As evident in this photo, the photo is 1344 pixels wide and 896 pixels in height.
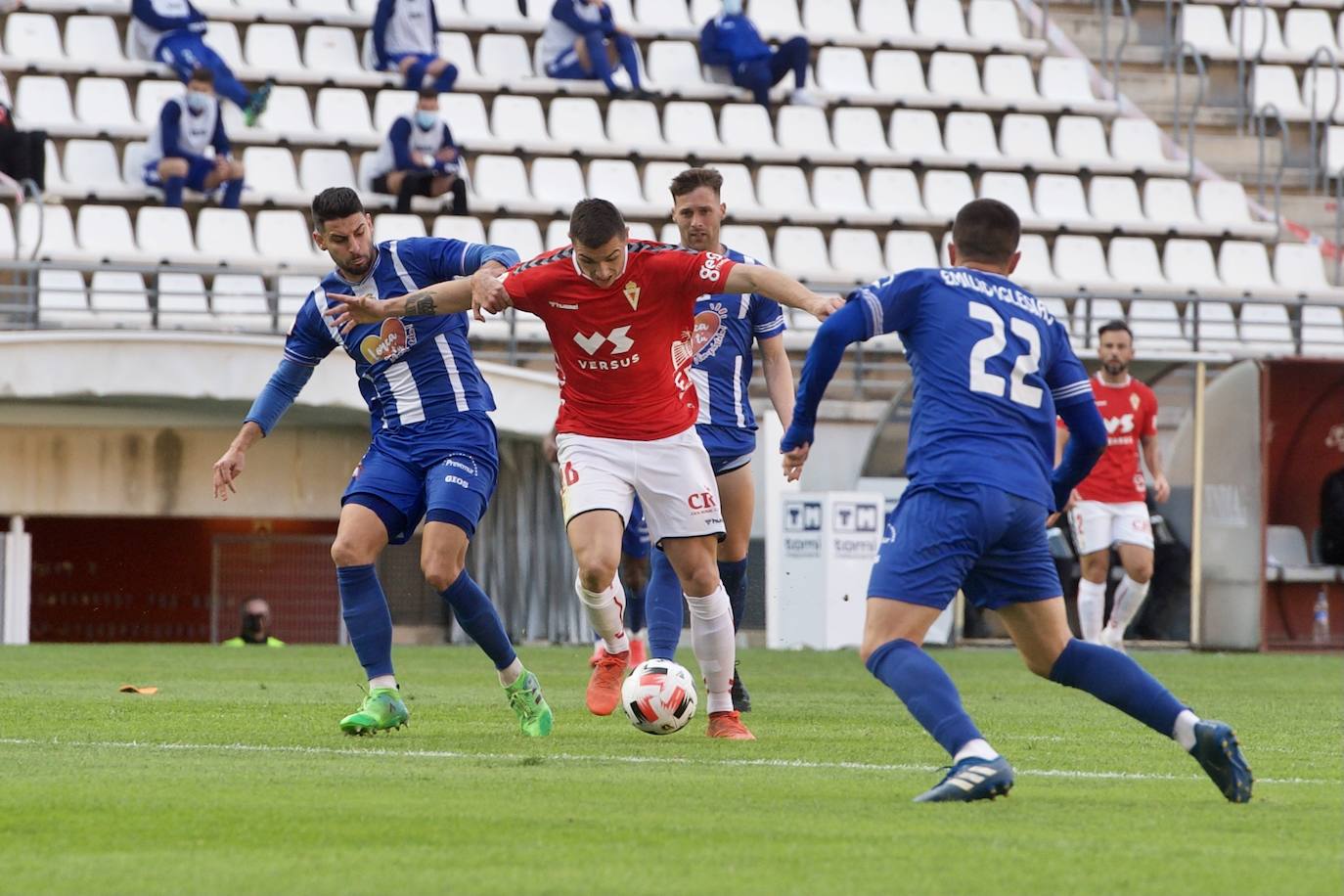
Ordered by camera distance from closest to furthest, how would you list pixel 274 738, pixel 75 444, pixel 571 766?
pixel 571 766, pixel 274 738, pixel 75 444

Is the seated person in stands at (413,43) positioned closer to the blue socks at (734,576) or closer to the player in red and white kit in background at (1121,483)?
the player in red and white kit in background at (1121,483)

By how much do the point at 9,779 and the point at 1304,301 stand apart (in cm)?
1595

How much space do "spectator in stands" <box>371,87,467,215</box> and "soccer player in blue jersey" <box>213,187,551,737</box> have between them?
12009mm

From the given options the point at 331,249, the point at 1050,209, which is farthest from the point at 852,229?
the point at 331,249

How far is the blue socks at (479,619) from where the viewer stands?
813cm

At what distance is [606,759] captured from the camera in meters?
7.00

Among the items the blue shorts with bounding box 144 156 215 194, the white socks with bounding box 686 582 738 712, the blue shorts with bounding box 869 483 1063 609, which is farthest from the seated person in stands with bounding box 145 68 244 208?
the blue shorts with bounding box 869 483 1063 609

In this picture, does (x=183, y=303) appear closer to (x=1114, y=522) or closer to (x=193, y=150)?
(x=193, y=150)

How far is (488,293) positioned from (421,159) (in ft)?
44.2

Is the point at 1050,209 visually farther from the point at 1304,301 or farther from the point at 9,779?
the point at 9,779

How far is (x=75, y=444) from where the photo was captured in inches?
723

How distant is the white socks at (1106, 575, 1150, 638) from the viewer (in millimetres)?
14703

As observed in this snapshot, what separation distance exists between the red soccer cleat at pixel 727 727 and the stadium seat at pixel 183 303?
11.1m

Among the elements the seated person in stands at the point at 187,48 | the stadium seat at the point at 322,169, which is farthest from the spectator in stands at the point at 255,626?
the seated person in stands at the point at 187,48
